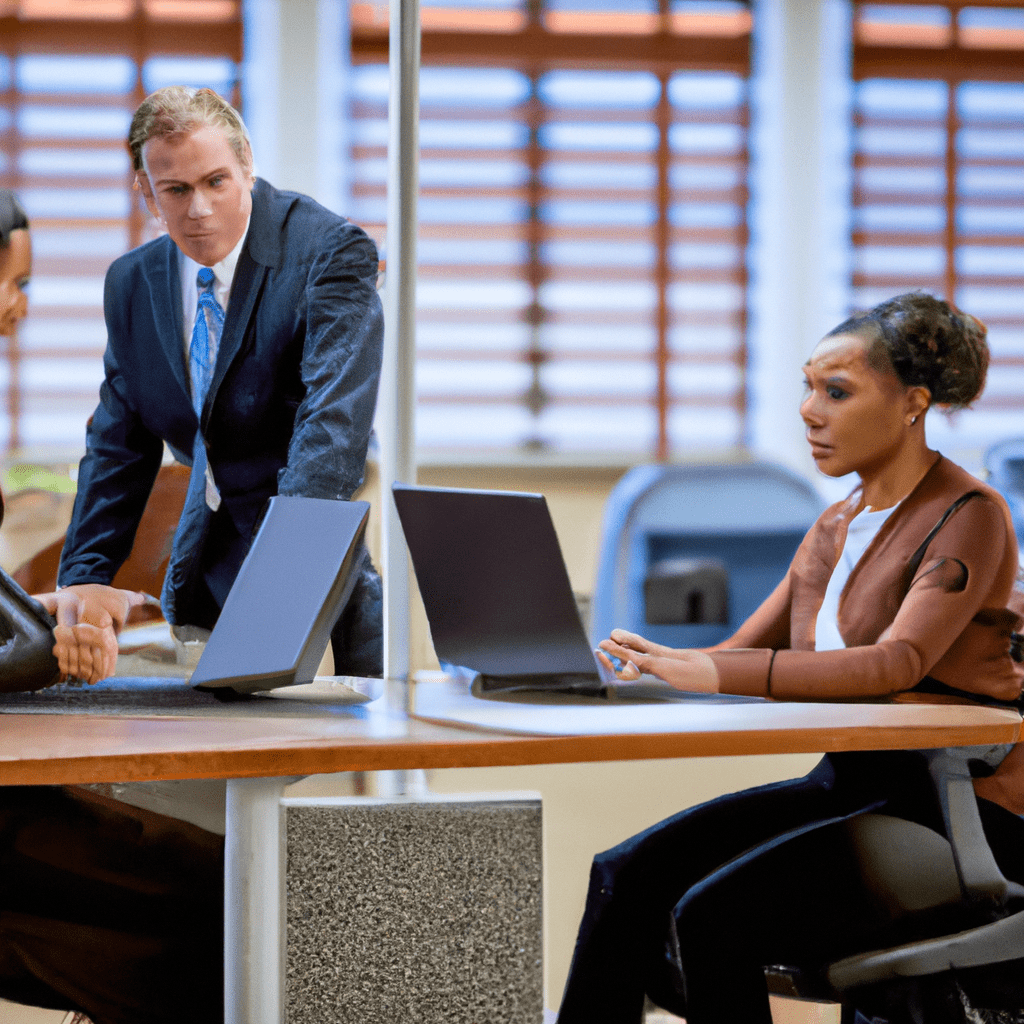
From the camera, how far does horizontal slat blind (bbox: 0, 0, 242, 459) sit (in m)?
1.51

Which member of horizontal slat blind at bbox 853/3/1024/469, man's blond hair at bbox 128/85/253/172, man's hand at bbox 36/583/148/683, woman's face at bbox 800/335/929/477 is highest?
horizontal slat blind at bbox 853/3/1024/469

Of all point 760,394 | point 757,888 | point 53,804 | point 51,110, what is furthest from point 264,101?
point 760,394

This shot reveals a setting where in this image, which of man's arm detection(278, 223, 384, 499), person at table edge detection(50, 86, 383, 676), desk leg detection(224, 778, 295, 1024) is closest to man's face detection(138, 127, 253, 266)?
person at table edge detection(50, 86, 383, 676)

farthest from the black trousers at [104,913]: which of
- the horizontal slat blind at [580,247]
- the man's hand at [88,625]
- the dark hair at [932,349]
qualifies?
Answer: the horizontal slat blind at [580,247]

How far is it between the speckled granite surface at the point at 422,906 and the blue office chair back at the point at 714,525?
109cm

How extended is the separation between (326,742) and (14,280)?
0.88 meters

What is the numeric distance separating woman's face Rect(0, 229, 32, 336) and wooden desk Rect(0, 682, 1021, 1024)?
1.96 ft

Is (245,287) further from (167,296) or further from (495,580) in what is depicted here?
(495,580)

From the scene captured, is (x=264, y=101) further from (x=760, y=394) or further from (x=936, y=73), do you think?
(x=936, y=73)

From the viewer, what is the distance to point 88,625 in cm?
139

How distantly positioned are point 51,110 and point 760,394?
7.04 feet

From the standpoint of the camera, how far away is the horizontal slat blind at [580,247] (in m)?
3.24

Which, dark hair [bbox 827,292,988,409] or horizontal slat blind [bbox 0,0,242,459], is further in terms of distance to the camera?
horizontal slat blind [bbox 0,0,242,459]

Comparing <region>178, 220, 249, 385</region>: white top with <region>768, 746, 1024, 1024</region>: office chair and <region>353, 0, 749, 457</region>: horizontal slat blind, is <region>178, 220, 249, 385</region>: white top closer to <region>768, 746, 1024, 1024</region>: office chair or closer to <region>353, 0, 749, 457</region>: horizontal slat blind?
<region>768, 746, 1024, 1024</region>: office chair
